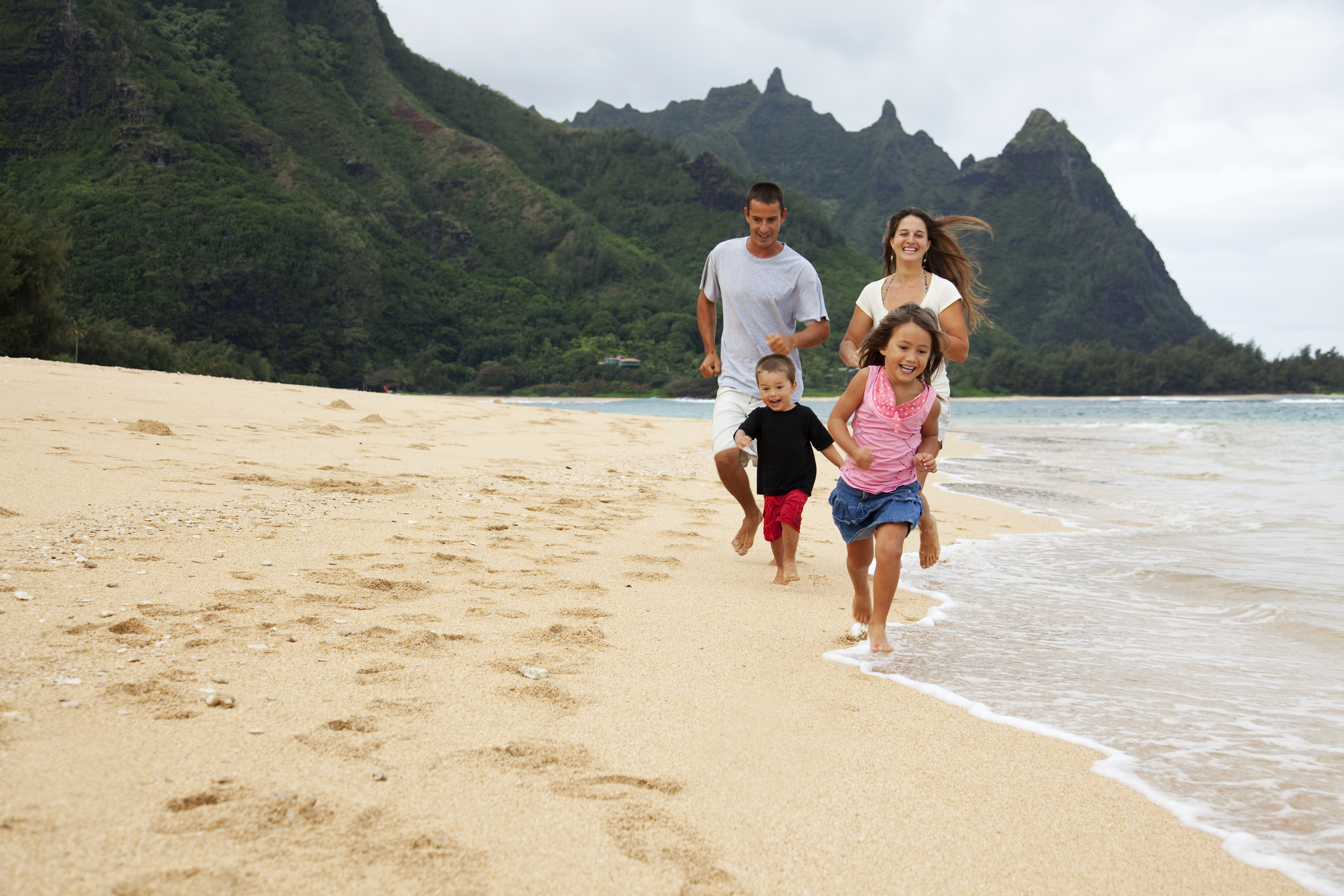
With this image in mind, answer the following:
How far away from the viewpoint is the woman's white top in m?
3.82

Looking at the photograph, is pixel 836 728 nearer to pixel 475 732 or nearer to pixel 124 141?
pixel 475 732

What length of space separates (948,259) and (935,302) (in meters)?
0.47

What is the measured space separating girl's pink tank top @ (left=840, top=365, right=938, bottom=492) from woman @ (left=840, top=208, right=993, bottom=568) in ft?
0.84

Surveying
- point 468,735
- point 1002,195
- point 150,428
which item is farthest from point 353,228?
point 1002,195

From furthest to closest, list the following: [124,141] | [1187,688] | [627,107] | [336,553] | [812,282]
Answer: [627,107], [124,141], [812,282], [336,553], [1187,688]

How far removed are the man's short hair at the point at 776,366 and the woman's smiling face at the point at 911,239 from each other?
0.73 metres

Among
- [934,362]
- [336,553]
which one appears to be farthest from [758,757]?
[336,553]

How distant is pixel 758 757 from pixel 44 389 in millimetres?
8051

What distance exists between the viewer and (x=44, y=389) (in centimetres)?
746

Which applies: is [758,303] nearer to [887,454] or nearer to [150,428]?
[887,454]

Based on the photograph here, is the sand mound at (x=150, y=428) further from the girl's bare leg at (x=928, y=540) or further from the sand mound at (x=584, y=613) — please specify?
the girl's bare leg at (x=928, y=540)

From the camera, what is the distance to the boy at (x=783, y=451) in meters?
4.15

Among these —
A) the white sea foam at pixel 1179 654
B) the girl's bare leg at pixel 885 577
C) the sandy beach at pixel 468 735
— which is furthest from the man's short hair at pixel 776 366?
the white sea foam at pixel 1179 654

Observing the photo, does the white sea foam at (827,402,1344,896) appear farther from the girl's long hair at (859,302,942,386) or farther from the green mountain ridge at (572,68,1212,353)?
the green mountain ridge at (572,68,1212,353)
